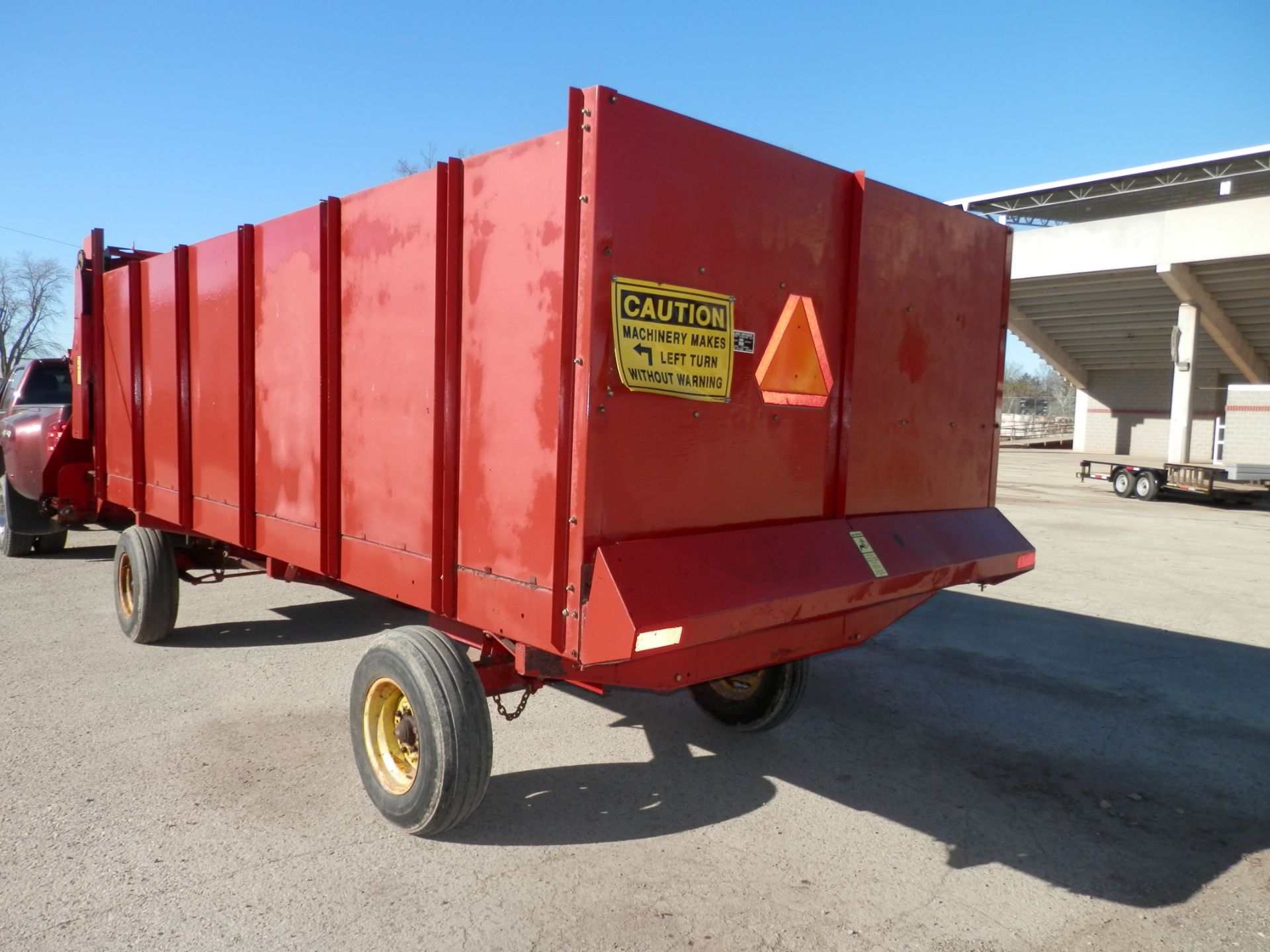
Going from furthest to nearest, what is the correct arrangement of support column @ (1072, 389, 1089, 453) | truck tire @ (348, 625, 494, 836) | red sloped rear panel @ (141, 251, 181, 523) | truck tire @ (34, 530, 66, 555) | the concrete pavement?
support column @ (1072, 389, 1089, 453) → truck tire @ (34, 530, 66, 555) → red sloped rear panel @ (141, 251, 181, 523) → truck tire @ (348, 625, 494, 836) → the concrete pavement

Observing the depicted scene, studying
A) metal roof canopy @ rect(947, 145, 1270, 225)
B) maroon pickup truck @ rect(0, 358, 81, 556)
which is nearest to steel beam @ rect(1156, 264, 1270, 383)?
metal roof canopy @ rect(947, 145, 1270, 225)

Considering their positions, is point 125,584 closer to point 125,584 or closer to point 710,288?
point 125,584

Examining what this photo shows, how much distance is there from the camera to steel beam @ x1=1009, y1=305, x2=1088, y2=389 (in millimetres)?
32644

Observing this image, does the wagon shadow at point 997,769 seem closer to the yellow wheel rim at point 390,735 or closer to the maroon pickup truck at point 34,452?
the yellow wheel rim at point 390,735

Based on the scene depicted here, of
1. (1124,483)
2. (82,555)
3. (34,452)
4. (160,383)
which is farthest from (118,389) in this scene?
(1124,483)

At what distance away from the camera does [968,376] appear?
427 cm

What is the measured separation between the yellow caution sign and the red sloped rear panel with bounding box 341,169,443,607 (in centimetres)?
86

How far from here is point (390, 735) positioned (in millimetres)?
3703

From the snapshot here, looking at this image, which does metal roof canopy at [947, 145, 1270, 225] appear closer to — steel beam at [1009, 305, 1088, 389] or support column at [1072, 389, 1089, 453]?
steel beam at [1009, 305, 1088, 389]

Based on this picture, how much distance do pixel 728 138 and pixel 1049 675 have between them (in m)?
4.57

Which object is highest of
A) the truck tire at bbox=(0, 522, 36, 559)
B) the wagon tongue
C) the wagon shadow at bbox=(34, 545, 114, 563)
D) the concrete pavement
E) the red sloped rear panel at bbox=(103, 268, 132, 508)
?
the red sloped rear panel at bbox=(103, 268, 132, 508)

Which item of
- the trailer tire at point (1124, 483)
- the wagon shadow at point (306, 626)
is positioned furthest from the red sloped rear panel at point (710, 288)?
the trailer tire at point (1124, 483)

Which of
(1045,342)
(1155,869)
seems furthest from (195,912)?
(1045,342)

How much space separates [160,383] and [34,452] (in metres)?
3.75
